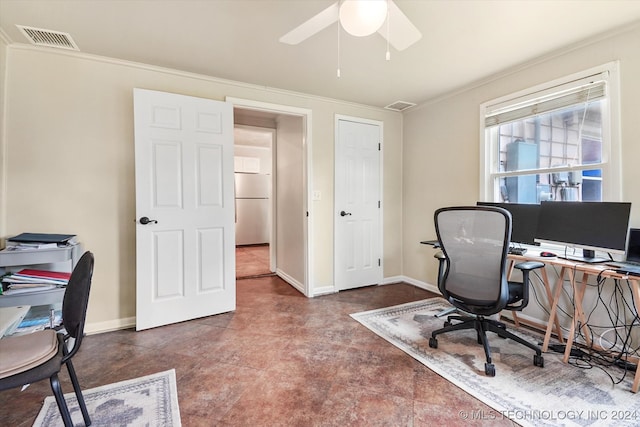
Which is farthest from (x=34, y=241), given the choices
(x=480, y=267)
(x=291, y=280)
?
(x=480, y=267)

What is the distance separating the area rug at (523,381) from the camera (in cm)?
152

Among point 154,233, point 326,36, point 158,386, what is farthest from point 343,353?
point 326,36

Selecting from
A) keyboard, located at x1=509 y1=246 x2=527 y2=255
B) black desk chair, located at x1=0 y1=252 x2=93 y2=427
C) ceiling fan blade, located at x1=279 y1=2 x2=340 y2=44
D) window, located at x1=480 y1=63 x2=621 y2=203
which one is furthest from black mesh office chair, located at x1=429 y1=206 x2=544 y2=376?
black desk chair, located at x1=0 y1=252 x2=93 y2=427

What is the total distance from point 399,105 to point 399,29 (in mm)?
2339

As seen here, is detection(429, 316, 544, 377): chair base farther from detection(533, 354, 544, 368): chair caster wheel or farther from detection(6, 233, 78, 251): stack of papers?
detection(6, 233, 78, 251): stack of papers

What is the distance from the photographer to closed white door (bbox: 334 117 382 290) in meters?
3.61

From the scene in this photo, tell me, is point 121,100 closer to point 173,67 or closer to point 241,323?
point 173,67

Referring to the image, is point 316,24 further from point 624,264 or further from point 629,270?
point 624,264

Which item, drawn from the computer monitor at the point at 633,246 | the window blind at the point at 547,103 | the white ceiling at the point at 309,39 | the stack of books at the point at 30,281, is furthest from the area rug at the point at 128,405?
the window blind at the point at 547,103

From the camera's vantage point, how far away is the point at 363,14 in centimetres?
122

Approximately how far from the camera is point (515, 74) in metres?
2.71

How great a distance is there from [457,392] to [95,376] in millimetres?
2238

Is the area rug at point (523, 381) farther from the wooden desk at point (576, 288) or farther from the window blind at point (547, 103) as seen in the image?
the window blind at point (547, 103)

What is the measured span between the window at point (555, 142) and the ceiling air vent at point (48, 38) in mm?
3643
